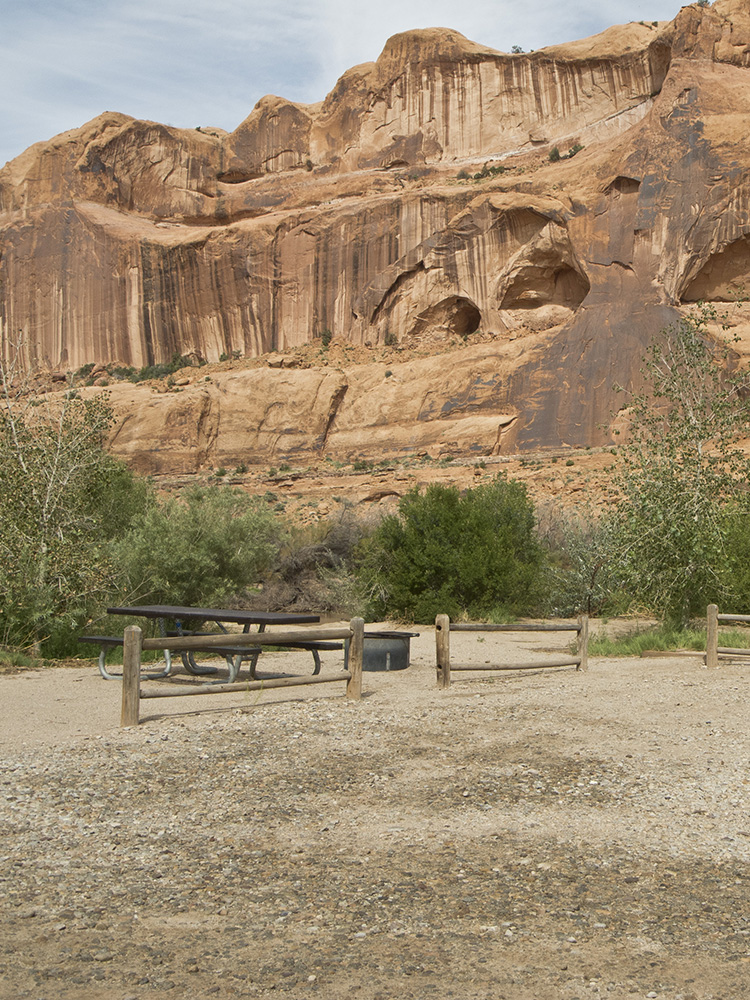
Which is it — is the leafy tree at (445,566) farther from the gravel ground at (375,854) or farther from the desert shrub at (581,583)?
the gravel ground at (375,854)

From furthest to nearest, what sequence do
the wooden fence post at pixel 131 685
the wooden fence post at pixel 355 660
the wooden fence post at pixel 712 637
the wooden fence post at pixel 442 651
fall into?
the wooden fence post at pixel 712 637
the wooden fence post at pixel 442 651
the wooden fence post at pixel 355 660
the wooden fence post at pixel 131 685

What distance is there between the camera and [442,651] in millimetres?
9461

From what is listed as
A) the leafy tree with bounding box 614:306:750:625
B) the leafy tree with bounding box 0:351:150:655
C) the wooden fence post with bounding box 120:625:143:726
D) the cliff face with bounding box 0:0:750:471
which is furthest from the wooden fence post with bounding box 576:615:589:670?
the cliff face with bounding box 0:0:750:471

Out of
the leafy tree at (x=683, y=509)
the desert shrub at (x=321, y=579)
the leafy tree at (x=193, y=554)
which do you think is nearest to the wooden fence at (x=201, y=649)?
the leafy tree at (x=193, y=554)

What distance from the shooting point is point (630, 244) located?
127 ft

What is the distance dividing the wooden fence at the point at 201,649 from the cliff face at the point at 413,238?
27.6 metres

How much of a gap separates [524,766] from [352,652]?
2.85 metres

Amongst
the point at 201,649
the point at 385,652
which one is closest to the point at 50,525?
the point at 385,652

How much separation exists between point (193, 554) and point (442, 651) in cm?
611

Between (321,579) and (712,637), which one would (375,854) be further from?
(321,579)

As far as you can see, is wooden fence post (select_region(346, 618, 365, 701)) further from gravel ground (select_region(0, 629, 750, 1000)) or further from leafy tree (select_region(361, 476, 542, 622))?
leafy tree (select_region(361, 476, 542, 622))

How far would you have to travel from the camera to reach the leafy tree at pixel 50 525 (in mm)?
11453

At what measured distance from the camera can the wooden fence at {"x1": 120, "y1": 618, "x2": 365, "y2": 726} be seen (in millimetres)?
7020

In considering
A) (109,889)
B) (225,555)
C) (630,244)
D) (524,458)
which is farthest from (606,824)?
(630,244)
